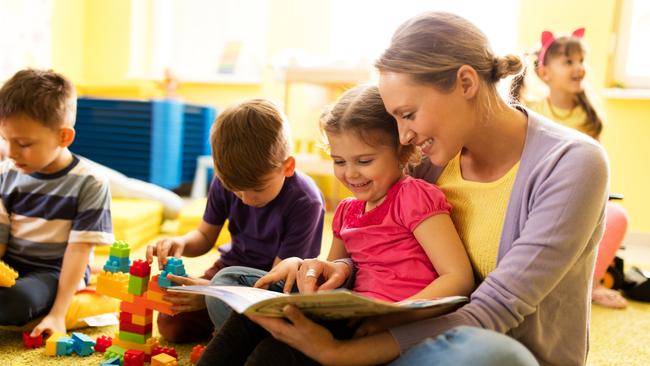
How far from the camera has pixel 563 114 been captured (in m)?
2.22

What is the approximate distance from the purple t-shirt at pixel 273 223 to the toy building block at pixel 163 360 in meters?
0.28

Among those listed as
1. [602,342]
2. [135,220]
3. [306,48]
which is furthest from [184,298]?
[306,48]

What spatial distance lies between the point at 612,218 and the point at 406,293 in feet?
4.32

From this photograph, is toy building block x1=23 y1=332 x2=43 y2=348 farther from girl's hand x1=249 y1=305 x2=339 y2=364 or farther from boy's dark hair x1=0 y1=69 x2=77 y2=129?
girl's hand x1=249 y1=305 x2=339 y2=364

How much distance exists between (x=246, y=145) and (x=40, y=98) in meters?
0.51

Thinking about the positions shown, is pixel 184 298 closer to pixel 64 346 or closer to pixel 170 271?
pixel 170 271

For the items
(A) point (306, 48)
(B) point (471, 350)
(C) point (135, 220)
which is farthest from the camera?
(A) point (306, 48)

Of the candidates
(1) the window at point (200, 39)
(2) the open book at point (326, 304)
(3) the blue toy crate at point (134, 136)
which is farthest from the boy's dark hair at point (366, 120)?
(1) the window at point (200, 39)

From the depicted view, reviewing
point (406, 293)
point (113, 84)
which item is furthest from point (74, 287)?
point (113, 84)

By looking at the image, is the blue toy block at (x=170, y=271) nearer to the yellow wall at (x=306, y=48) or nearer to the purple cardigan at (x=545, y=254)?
the purple cardigan at (x=545, y=254)

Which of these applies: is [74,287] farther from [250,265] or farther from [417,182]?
[417,182]

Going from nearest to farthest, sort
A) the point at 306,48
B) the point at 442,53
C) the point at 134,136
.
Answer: the point at 442,53, the point at 134,136, the point at 306,48

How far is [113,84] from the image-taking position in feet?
12.3

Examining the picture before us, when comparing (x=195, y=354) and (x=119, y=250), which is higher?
(x=119, y=250)
